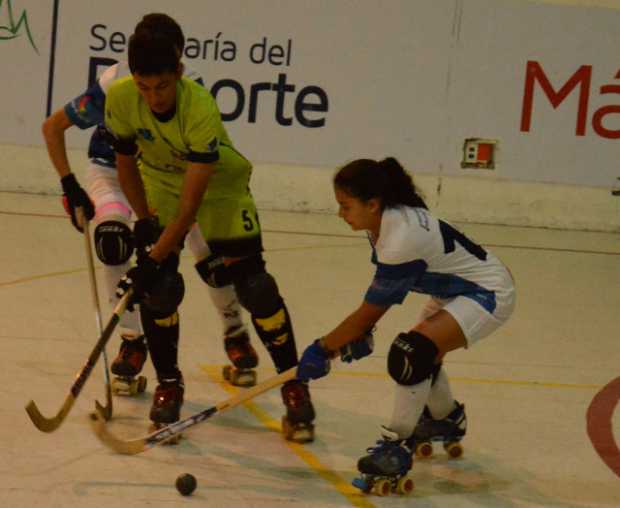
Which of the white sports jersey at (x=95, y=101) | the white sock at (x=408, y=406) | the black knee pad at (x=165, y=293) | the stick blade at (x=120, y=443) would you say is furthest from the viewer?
the white sports jersey at (x=95, y=101)

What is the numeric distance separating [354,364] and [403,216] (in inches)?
61.3

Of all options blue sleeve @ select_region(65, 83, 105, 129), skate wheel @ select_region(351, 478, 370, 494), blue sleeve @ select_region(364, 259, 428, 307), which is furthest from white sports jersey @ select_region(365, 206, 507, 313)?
blue sleeve @ select_region(65, 83, 105, 129)

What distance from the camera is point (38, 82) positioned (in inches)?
321

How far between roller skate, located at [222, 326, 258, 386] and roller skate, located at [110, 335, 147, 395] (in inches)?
13.0

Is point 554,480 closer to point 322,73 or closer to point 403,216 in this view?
point 403,216

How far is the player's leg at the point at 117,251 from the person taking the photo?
4477 millimetres

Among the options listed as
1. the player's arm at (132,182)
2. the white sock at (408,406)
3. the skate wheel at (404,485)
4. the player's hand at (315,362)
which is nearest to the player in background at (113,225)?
the player's arm at (132,182)

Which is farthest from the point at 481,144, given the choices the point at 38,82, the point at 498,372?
the point at 498,372

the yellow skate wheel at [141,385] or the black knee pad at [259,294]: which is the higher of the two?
the black knee pad at [259,294]

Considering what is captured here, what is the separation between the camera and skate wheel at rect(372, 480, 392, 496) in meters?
3.67

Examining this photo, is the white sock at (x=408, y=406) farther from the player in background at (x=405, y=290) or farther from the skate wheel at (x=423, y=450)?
the skate wheel at (x=423, y=450)

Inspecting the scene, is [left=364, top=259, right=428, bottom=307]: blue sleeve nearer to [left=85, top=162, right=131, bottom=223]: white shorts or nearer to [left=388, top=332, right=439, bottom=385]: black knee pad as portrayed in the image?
[left=388, top=332, right=439, bottom=385]: black knee pad

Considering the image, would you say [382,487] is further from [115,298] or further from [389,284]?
[115,298]

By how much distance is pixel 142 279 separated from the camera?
3.84 metres
